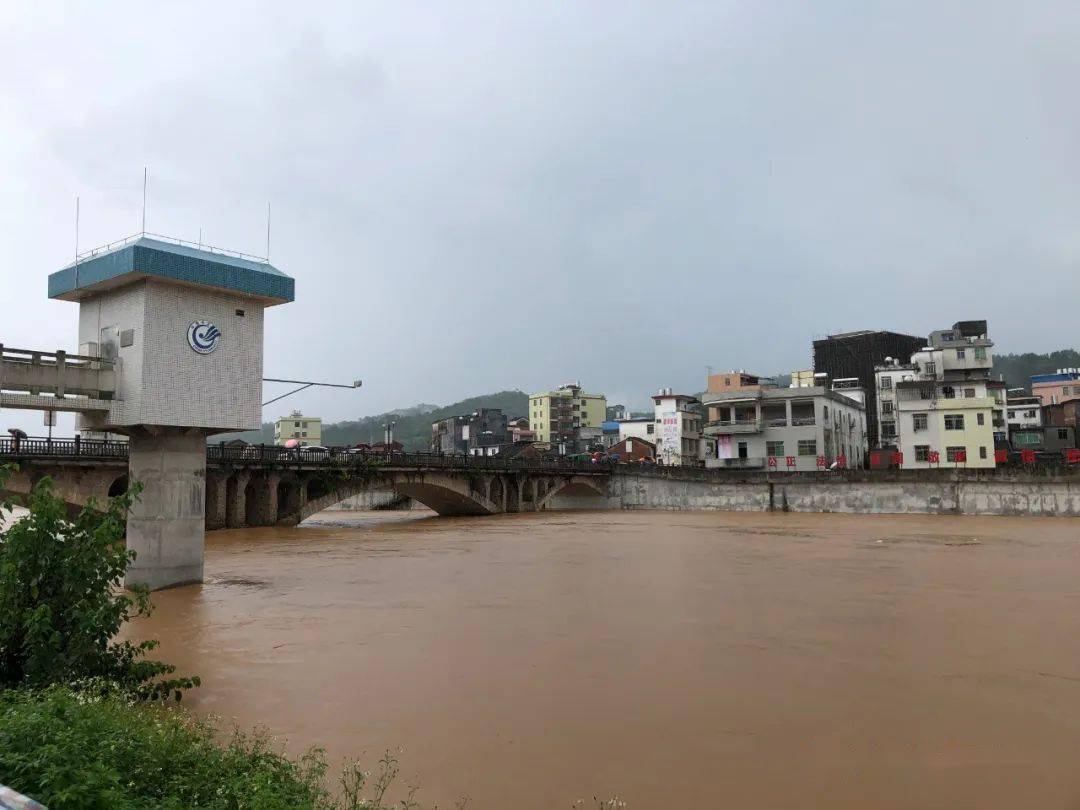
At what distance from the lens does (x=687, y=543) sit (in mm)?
33219

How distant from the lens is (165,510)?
19328mm

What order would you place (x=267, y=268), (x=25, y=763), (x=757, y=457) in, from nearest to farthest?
(x=25, y=763)
(x=267, y=268)
(x=757, y=457)

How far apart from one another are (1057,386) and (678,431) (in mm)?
41050

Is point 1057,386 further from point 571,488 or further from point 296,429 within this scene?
point 296,429

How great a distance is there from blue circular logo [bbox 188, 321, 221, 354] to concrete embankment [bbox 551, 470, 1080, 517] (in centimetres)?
4415

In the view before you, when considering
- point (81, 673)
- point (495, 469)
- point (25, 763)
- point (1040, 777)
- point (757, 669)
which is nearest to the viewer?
point (25, 763)

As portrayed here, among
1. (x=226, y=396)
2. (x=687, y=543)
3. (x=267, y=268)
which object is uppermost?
(x=267, y=268)

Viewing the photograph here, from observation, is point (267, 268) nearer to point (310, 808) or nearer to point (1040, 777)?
point (310, 808)

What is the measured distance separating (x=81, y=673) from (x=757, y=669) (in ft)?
28.3

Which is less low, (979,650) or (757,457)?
(757,457)

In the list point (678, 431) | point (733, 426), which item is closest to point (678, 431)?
point (678, 431)

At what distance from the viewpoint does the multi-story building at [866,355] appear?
8069cm

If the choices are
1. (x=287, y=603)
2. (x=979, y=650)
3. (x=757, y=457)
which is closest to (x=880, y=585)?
(x=979, y=650)

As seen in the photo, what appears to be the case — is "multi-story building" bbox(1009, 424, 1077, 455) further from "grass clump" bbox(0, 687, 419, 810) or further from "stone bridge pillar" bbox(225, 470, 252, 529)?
"grass clump" bbox(0, 687, 419, 810)
